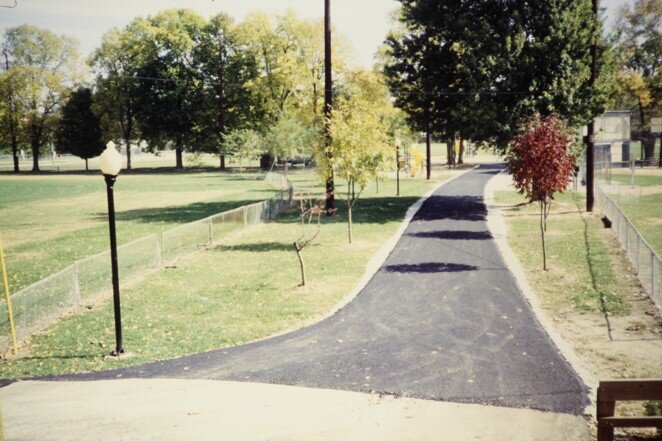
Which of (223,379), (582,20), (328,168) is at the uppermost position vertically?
(582,20)

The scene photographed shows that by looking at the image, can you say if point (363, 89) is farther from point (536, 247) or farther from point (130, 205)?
point (536, 247)

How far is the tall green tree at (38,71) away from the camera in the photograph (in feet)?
57.9

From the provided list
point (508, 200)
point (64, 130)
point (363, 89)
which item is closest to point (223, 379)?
point (508, 200)

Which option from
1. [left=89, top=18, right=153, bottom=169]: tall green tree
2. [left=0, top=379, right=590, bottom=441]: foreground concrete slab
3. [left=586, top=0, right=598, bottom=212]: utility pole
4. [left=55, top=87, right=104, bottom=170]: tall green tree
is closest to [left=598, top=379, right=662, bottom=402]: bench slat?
[left=0, top=379, right=590, bottom=441]: foreground concrete slab

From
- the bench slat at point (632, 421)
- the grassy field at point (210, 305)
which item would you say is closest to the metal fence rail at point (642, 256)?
the bench slat at point (632, 421)

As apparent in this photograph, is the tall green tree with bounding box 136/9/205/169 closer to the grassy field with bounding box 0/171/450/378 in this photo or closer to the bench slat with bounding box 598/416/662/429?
the grassy field with bounding box 0/171/450/378

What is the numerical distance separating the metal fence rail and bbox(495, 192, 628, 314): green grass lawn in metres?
0.63

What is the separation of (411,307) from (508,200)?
72.8 feet

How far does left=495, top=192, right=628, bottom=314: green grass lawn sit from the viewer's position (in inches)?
503

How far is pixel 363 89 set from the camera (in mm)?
58344

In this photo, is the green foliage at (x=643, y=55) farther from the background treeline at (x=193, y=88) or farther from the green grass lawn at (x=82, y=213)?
the green grass lawn at (x=82, y=213)

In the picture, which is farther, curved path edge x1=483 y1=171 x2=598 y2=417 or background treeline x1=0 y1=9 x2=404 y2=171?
background treeline x1=0 y1=9 x2=404 y2=171

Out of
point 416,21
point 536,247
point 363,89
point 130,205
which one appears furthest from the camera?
point 363,89

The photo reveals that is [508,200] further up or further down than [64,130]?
further down
